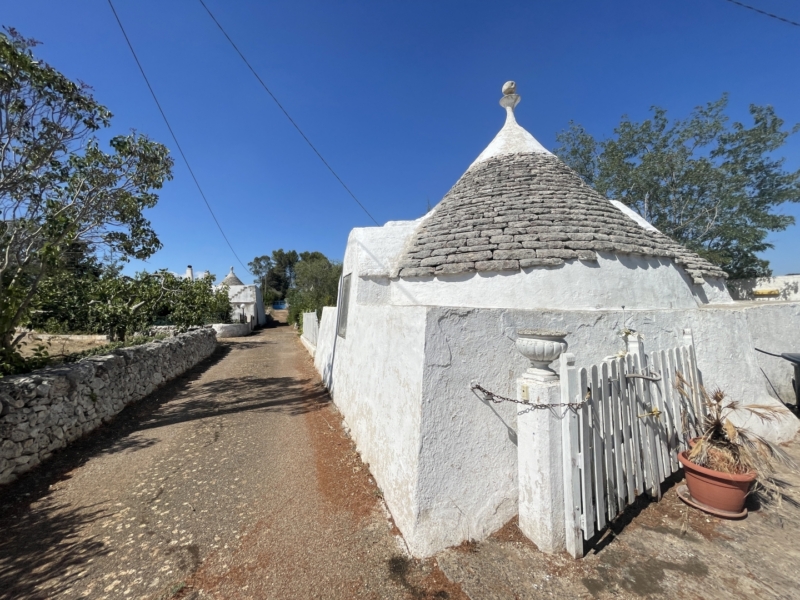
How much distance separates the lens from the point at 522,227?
18.4 feet

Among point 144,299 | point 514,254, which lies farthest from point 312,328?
point 514,254

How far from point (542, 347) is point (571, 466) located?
92cm

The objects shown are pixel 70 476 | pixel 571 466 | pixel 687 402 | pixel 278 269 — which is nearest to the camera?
pixel 571 466

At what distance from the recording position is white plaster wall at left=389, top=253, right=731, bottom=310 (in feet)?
16.4

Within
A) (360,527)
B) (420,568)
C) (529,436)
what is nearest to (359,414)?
(360,527)

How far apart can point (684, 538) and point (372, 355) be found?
3.46m

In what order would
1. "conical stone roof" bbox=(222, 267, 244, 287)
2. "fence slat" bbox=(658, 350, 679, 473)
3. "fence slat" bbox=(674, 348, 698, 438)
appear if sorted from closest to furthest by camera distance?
"fence slat" bbox=(658, 350, 679, 473) < "fence slat" bbox=(674, 348, 698, 438) < "conical stone roof" bbox=(222, 267, 244, 287)

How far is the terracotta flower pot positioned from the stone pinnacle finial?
828 cm

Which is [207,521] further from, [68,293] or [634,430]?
[68,293]

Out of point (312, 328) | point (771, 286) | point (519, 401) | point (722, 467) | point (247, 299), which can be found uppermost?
point (247, 299)

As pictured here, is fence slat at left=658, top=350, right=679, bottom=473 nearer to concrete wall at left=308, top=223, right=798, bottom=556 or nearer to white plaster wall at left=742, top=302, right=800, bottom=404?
concrete wall at left=308, top=223, right=798, bottom=556

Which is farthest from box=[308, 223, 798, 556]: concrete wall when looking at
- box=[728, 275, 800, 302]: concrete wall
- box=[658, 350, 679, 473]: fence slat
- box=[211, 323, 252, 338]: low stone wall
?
box=[211, 323, 252, 338]: low stone wall

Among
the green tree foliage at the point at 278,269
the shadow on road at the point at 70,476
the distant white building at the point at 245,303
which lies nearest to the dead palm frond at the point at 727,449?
the shadow on road at the point at 70,476

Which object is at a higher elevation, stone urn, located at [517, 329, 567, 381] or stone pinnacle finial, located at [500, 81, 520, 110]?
stone pinnacle finial, located at [500, 81, 520, 110]
